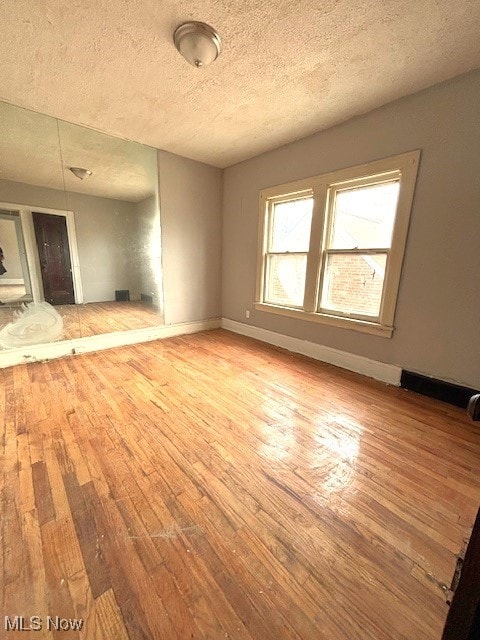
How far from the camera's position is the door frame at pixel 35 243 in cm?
281

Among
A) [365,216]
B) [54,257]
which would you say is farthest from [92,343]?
[365,216]

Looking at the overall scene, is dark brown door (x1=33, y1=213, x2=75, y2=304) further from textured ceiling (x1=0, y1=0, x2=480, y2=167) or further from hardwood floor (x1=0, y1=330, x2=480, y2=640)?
hardwood floor (x1=0, y1=330, x2=480, y2=640)

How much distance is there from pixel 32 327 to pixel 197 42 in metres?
3.18

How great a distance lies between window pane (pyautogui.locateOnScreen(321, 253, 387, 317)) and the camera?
8.78ft

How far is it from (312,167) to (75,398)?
11.4 ft

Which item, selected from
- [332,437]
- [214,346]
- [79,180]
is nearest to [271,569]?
[332,437]

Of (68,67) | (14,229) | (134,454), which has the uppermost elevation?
(68,67)

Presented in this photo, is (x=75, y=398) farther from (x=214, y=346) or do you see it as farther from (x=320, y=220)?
(x=320, y=220)

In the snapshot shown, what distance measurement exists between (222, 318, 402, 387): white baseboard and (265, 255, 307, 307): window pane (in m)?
0.51

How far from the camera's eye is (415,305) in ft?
7.85

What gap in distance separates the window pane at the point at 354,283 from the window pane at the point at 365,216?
0.14m

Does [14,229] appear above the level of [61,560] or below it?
above

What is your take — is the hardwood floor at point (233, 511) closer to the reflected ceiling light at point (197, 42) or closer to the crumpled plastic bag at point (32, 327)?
the crumpled plastic bag at point (32, 327)

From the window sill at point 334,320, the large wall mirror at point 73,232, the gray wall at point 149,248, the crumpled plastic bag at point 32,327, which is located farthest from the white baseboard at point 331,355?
the crumpled plastic bag at point 32,327
